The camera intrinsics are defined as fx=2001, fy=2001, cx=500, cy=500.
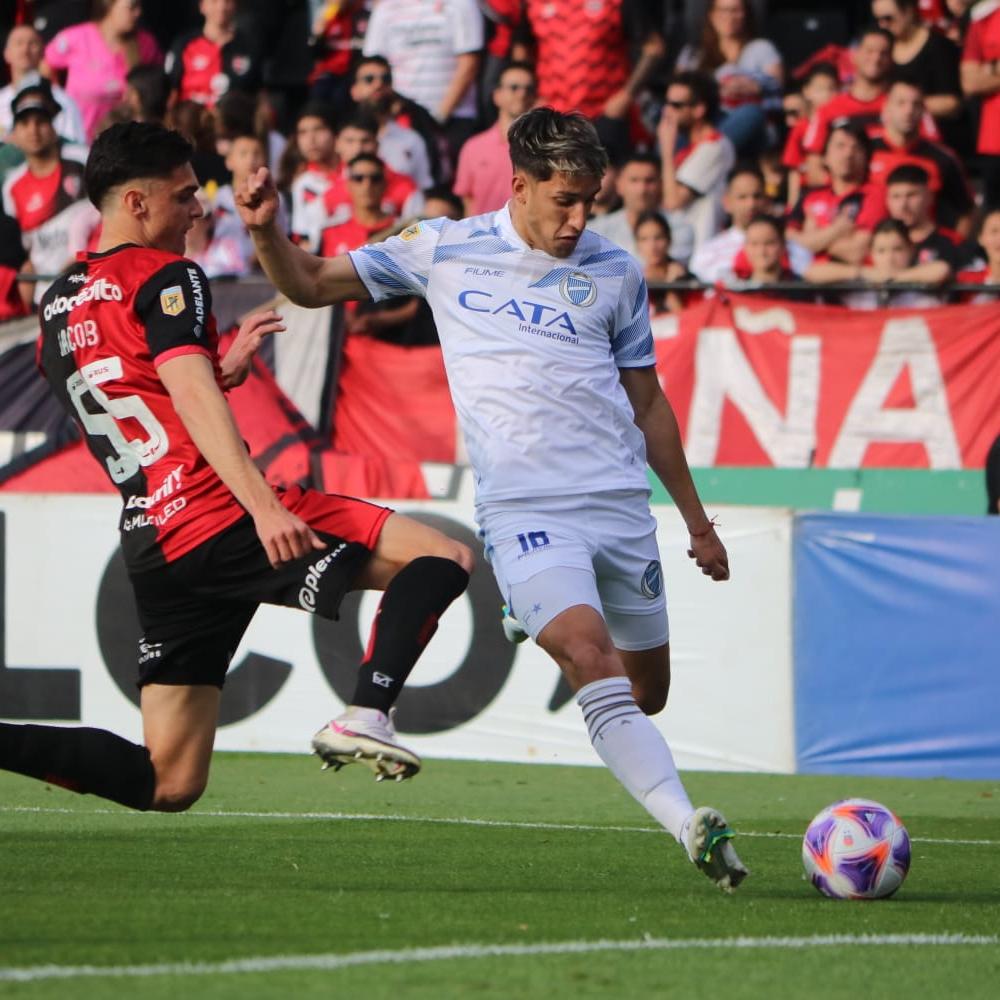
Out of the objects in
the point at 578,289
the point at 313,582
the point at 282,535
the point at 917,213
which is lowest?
the point at 917,213

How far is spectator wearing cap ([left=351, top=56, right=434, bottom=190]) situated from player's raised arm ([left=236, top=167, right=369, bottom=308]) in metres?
8.80

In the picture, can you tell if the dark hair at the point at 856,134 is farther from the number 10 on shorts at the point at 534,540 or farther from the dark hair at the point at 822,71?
the number 10 on shorts at the point at 534,540

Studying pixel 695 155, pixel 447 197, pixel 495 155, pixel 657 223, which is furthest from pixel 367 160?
pixel 695 155

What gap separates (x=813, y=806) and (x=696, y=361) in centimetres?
410

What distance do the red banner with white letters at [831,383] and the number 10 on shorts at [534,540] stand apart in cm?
671

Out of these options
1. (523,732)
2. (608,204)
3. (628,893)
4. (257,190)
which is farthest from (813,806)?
(608,204)

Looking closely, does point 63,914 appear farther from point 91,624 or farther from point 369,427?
point 369,427

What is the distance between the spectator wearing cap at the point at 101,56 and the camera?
1658 centimetres

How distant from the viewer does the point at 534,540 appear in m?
5.97

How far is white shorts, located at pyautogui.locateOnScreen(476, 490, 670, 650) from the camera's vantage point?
5.89 meters

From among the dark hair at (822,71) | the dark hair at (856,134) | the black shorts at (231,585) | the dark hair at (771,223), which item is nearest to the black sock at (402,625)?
the black shorts at (231,585)

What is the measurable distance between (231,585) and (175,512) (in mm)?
268

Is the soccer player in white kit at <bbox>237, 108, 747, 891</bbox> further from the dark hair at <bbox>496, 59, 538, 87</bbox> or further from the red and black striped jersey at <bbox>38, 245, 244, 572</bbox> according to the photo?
the dark hair at <bbox>496, 59, 538, 87</bbox>

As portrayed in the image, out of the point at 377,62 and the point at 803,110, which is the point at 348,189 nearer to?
the point at 377,62
